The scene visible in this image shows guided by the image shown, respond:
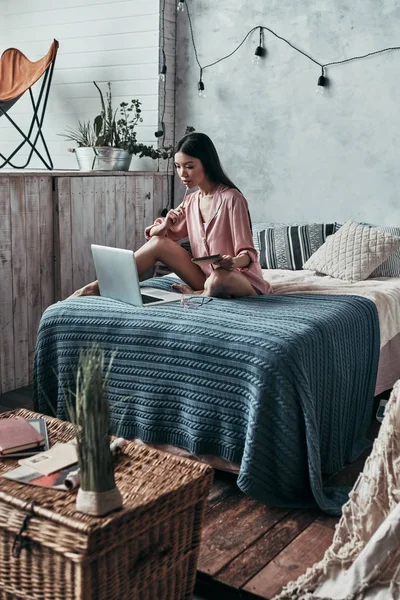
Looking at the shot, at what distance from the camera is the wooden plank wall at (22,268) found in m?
3.85

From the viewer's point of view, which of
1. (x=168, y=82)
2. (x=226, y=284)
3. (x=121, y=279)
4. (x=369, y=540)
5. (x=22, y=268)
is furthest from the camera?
(x=168, y=82)

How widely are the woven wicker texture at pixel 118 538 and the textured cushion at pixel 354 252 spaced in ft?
7.02

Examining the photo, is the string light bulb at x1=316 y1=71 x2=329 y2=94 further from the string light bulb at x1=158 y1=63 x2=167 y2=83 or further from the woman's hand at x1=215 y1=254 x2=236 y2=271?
the woman's hand at x1=215 y1=254 x2=236 y2=271

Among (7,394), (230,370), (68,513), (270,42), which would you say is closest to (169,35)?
(270,42)

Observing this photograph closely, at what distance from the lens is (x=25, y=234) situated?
13.0 ft

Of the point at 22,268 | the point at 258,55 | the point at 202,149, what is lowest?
the point at 22,268

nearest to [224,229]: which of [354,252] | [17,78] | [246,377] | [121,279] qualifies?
[121,279]

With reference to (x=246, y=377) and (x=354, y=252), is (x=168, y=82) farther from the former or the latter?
Result: (x=246, y=377)

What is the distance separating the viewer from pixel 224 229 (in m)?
3.52

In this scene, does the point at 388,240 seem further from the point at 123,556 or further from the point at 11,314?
the point at 123,556

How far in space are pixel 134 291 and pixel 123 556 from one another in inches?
57.5

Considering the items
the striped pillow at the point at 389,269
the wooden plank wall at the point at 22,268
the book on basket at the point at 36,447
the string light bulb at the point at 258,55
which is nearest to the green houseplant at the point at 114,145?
the string light bulb at the point at 258,55

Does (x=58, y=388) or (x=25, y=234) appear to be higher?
(x=25, y=234)

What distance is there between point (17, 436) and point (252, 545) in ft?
2.59
